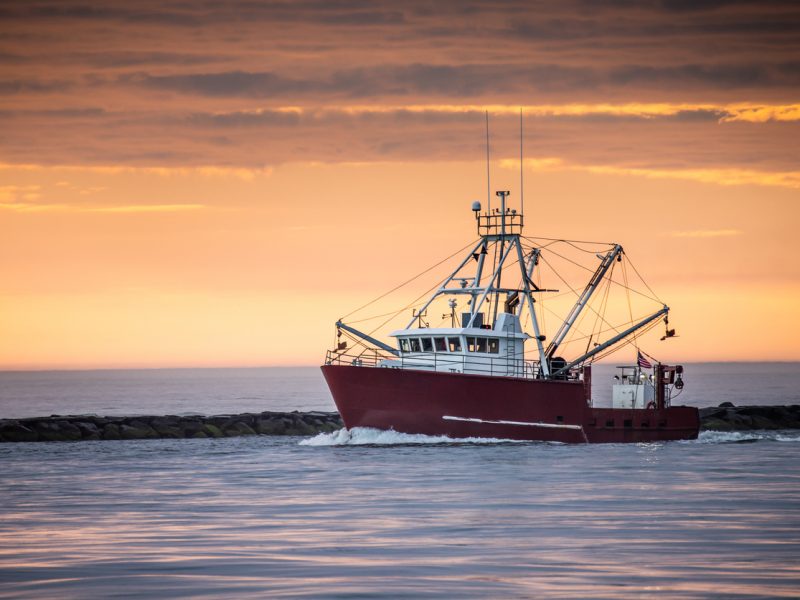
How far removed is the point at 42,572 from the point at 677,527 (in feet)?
41.3

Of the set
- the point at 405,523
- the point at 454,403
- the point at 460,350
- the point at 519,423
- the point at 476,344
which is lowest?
the point at 405,523

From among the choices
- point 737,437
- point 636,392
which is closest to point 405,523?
point 636,392

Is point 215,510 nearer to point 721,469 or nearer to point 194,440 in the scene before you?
point 721,469

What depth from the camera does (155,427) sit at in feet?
207

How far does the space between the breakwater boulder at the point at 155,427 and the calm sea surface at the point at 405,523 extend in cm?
1137

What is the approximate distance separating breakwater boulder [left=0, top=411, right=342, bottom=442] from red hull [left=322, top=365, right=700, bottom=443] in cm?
1556

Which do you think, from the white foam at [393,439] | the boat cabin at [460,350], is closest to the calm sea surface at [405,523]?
the white foam at [393,439]

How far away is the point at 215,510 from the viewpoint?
2984cm

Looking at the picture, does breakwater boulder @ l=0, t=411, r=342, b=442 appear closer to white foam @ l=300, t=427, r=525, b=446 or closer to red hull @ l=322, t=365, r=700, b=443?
white foam @ l=300, t=427, r=525, b=446

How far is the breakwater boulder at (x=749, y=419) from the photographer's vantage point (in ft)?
232

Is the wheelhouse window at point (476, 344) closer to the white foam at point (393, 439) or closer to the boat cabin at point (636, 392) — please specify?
the white foam at point (393, 439)

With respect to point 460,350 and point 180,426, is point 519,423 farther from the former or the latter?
point 180,426

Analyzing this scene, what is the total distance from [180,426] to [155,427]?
3.94ft

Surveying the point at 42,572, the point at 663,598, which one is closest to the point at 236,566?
the point at 42,572
